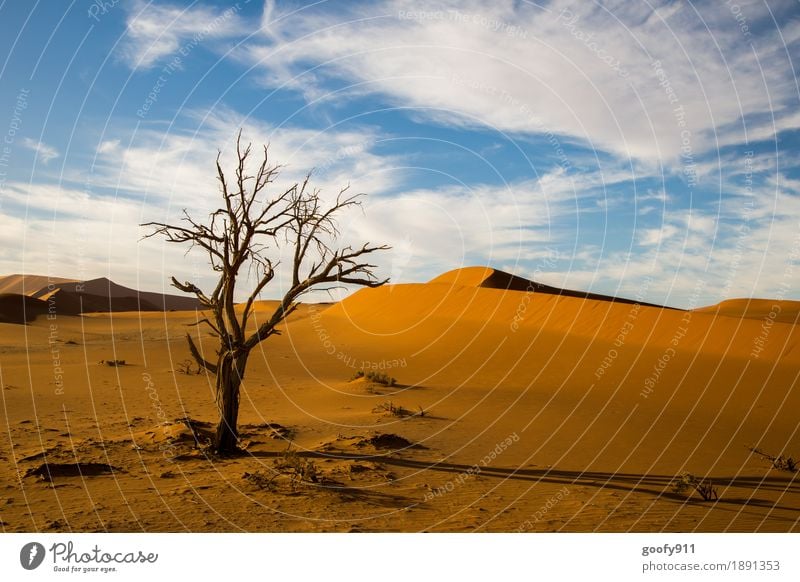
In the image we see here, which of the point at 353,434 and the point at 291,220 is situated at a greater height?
the point at 291,220

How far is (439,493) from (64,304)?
93.3m

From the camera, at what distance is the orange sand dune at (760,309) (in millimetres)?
77812

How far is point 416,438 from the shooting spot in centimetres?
1269

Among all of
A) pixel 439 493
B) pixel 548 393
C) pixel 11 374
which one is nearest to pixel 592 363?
pixel 548 393

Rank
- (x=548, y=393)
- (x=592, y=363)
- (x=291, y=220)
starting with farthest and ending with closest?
1. (x=592, y=363)
2. (x=548, y=393)
3. (x=291, y=220)

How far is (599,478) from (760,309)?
101m

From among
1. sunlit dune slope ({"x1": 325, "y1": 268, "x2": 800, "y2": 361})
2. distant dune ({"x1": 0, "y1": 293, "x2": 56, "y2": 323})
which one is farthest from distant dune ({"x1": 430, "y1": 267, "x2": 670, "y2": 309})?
distant dune ({"x1": 0, "y1": 293, "x2": 56, "y2": 323})

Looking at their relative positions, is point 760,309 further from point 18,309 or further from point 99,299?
point 99,299

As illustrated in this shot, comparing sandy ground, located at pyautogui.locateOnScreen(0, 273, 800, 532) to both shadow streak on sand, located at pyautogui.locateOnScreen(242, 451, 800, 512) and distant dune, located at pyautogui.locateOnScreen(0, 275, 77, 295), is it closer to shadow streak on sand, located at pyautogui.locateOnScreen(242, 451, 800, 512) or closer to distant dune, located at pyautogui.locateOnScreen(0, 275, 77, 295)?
shadow streak on sand, located at pyautogui.locateOnScreen(242, 451, 800, 512)

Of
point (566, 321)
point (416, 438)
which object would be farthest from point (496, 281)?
point (416, 438)

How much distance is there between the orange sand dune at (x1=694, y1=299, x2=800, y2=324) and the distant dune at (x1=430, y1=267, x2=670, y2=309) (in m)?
19.7

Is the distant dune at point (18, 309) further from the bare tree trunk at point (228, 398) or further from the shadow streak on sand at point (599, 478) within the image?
the shadow streak on sand at point (599, 478)

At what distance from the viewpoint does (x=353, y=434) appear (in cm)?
1266
